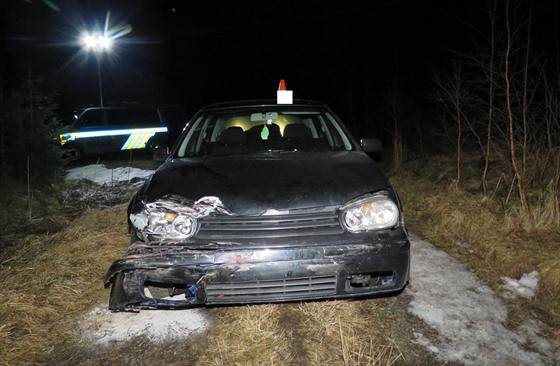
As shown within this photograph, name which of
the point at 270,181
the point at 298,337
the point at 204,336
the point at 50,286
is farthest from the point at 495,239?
the point at 50,286

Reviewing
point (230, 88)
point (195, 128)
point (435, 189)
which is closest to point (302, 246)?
point (195, 128)

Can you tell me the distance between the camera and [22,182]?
775 cm

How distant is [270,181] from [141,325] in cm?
131

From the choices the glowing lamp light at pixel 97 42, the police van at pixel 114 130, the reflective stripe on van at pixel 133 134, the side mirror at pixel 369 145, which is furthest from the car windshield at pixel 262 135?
the glowing lamp light at pixel 97 42

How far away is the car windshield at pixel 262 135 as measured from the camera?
11.2ft

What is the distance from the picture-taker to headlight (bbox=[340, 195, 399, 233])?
7.49 feet

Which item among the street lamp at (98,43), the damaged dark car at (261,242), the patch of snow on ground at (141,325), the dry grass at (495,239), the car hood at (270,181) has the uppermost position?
the street lamp at (98,43)

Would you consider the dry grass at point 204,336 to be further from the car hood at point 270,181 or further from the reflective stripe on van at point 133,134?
the reflective stripe on van at point 133,134

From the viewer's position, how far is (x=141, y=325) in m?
2.57

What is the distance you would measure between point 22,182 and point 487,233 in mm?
8353

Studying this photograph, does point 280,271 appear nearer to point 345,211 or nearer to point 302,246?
point 302,246

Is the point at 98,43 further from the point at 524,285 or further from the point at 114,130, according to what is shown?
the point at 524,285

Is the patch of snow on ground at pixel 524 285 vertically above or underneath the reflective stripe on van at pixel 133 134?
underneath

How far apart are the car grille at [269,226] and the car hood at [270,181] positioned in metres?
0.05
